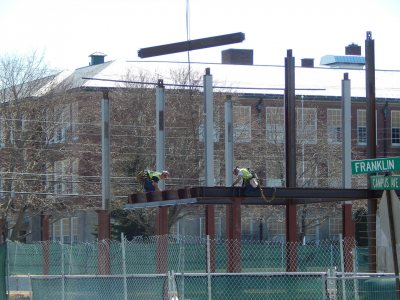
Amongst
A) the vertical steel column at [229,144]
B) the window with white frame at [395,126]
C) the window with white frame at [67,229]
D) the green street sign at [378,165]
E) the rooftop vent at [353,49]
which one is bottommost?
the window with white frame at [67,229]

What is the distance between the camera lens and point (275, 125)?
172 feet

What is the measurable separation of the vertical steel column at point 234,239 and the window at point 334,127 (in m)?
28.7

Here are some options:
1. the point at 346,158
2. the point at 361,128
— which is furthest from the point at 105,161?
the point at 361,128

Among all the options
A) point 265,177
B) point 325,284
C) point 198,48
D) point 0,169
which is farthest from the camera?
point 265,177

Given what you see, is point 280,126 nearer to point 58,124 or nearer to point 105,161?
point 58,124

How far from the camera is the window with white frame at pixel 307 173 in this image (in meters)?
50.2

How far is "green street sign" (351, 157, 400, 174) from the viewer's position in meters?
14.1

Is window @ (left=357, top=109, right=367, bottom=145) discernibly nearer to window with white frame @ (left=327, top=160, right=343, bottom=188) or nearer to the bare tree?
window with white frame @ (left=327, top=160, right=343, bottom=188)

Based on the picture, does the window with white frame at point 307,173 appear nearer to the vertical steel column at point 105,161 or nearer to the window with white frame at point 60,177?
the window with white frame at point 60,177

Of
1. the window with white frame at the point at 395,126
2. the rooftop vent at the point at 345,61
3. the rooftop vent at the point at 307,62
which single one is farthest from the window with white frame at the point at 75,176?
the rooftop vent at the point at 345,61

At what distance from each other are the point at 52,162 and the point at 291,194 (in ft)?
83.3

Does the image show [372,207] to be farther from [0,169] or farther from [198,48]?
[0,169]

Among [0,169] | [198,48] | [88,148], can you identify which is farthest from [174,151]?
[198,48]

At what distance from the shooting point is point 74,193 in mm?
48156
